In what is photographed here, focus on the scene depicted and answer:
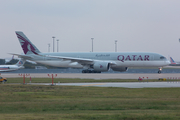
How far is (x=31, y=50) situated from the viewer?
188 ft

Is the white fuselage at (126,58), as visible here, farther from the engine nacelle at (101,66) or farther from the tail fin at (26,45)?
the tail fin at (26,45)

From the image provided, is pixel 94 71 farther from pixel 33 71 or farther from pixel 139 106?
pixel 139 106

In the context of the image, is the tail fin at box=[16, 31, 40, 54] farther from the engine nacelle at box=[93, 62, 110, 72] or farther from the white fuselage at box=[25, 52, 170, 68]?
the engine nacelle at box=[93, 62, 110, 72]

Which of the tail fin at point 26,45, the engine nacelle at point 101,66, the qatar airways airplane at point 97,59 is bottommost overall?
the engine nacelle at point 101,66

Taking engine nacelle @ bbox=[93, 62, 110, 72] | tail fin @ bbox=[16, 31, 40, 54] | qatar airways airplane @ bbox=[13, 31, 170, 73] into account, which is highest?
tail fin @ bbox=[16, 31, 40, 54]

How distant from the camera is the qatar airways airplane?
165 ft

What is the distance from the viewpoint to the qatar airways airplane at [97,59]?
5028cm

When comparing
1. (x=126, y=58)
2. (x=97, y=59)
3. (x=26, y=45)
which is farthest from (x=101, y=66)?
(x=26, y=45)

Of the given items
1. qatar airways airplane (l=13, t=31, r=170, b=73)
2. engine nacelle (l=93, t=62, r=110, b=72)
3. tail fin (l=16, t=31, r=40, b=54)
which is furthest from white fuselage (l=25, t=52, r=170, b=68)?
tail fin (l=16, t=31, r=40, b=54)

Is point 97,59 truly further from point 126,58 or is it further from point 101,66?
point 126,58

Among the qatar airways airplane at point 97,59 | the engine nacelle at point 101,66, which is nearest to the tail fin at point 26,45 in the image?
the qatar airways airplane at point 97,59

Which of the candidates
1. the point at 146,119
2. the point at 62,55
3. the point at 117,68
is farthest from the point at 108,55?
the point at 146,119

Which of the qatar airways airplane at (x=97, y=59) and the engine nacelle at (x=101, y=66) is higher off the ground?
the qatar airways airplane at (x=97, y=59)

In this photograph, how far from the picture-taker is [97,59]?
5347cm
